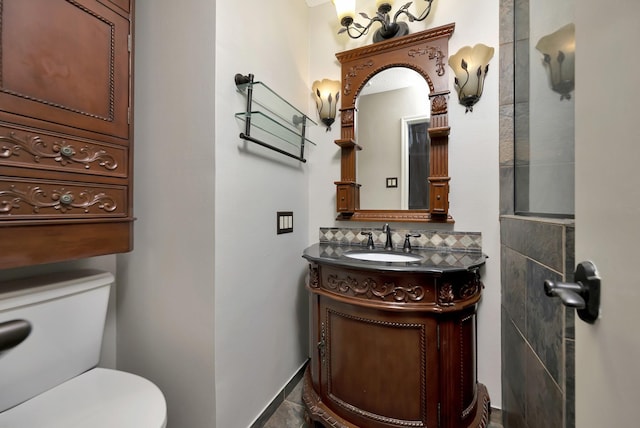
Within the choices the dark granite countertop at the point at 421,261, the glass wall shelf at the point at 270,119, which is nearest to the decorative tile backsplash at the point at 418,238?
the dark granite countertop at the point at 421,261

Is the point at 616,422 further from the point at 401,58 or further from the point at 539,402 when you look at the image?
the point at 401,58

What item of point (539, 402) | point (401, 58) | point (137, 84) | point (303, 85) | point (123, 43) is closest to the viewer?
point (539, 402)

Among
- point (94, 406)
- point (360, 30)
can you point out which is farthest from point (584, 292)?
point (360, 30)

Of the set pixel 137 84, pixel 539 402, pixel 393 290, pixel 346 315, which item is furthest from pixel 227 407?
pixel 137 84

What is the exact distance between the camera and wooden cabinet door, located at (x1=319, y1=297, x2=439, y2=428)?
105 cm

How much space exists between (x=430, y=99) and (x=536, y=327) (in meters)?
1.22

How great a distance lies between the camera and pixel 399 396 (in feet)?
3.56

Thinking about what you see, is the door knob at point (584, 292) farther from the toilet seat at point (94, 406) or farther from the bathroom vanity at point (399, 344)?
the toilet seat at point (94, 406)

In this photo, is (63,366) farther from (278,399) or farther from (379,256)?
(379,256)

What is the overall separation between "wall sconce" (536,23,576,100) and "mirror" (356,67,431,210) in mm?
569

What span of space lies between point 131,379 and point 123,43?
1255 mm

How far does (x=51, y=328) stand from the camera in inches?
36.4

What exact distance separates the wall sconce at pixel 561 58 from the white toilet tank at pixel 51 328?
1.78m

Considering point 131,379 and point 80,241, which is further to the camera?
point 131,379
